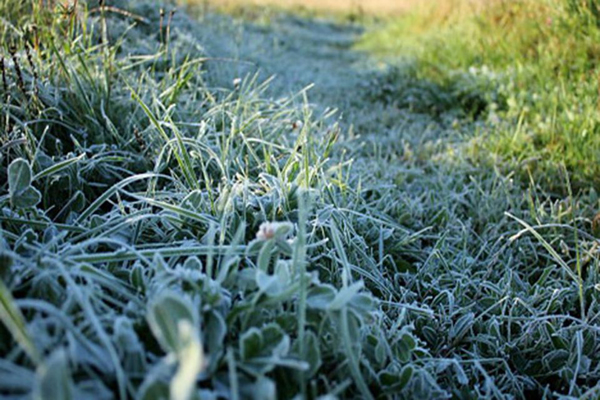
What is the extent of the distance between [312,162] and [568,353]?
37.0 inches

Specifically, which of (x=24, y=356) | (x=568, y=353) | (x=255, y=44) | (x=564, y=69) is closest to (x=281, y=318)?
(x=24, y=356)

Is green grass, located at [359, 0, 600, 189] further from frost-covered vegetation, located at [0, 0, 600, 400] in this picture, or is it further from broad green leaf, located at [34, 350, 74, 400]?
broad green leaf, located at [34, 350, 74, 400]

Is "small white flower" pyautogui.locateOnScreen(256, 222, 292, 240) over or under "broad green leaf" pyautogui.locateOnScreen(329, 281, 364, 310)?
over

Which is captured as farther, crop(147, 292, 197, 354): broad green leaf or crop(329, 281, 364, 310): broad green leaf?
crop(329, 281, 364, 310): broad green leaf

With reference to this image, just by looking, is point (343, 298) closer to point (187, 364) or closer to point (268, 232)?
point (268, 232)

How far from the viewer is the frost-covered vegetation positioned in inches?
28.3

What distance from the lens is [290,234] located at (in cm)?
120

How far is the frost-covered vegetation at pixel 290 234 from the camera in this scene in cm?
72

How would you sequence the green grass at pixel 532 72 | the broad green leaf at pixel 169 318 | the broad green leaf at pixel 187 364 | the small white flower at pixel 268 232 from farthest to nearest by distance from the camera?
1. the green grass at pixel 532 72
2. the small white flower at pixel 268 232
3. the broad green leaf at pixel 169 318
4. the broad green leaf at pixel 187 364

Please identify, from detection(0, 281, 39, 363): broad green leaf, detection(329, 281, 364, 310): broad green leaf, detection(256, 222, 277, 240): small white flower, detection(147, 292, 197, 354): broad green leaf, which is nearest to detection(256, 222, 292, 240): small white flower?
detection(256, 222, 277, 240): small white flower

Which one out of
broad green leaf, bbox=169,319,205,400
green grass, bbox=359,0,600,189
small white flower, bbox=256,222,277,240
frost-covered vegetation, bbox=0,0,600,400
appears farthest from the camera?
green grass, bbox=359,0,600,189

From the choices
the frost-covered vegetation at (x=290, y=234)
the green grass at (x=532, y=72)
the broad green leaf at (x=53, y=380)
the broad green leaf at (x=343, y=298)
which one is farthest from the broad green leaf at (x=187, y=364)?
the green grass at (x=532, y=72)

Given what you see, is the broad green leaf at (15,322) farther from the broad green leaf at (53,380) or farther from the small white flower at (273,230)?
the small white flower at (273,230)

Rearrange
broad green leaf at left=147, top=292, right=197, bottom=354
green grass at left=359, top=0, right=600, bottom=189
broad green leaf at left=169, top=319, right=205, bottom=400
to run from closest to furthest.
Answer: broad green leaf at left=169, top=319, right=205, bottom=400
broad green leaf at left=147, top=292, right=197, bottom=354
green grass at left=359, top=0, right=600, bottom=189
